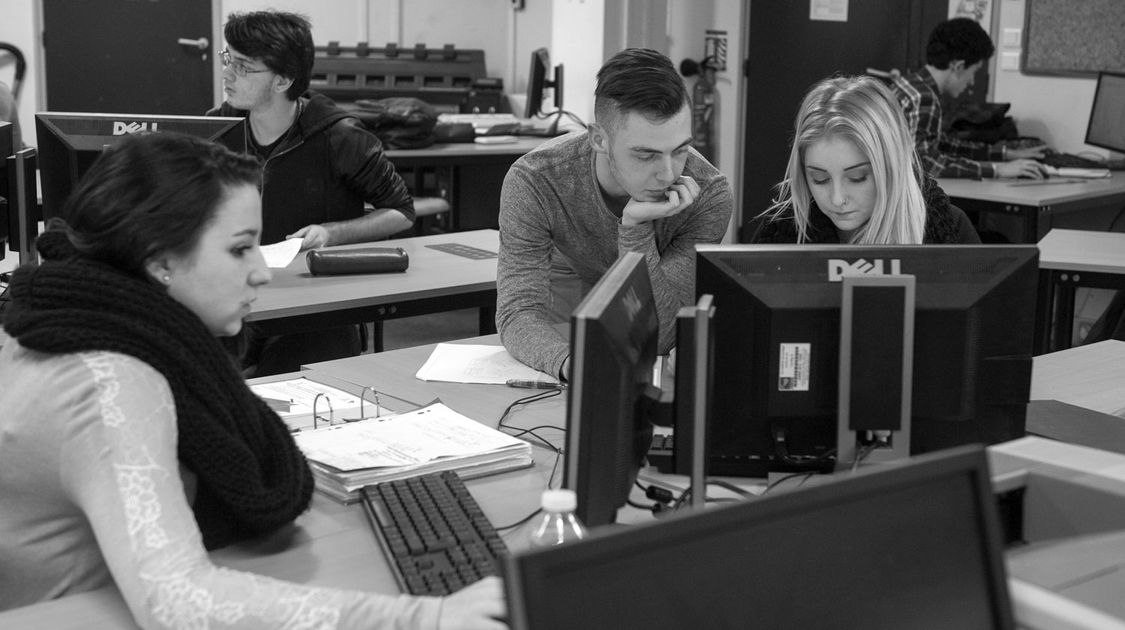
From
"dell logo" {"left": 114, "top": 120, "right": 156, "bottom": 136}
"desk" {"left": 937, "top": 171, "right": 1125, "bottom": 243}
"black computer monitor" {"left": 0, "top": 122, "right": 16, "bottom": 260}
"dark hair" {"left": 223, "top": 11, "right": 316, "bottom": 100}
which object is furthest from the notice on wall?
"black computer monitor" {"left": 0, "top": 122, "right": 16, "bottom": 260}

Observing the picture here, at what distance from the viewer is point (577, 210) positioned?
2.59 m

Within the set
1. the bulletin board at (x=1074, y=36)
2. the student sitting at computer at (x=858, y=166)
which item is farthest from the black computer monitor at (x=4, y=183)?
the bulletin board at (x=1074, y=36)

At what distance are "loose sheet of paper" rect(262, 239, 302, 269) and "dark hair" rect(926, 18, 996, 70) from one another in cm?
337

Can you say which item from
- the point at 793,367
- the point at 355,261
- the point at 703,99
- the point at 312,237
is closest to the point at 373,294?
the point at 355,261

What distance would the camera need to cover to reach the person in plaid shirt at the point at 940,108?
5.01 meters

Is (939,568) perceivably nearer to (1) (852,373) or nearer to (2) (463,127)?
(1) (852,373)

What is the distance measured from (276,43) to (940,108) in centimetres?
302

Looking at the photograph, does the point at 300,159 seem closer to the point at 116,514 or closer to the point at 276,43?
the point at 276,43

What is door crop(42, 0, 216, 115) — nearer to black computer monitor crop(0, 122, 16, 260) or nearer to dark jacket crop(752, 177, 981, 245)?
black computer monitor crop(0, 122, 16, 260)

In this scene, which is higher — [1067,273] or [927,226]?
[927,226]

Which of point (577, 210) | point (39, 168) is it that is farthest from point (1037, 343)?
point (39, 168)

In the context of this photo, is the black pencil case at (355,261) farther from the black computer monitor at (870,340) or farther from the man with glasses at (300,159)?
the black computer monitor at (870,340)

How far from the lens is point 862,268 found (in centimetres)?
165

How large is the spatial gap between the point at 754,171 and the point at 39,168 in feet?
15.4
